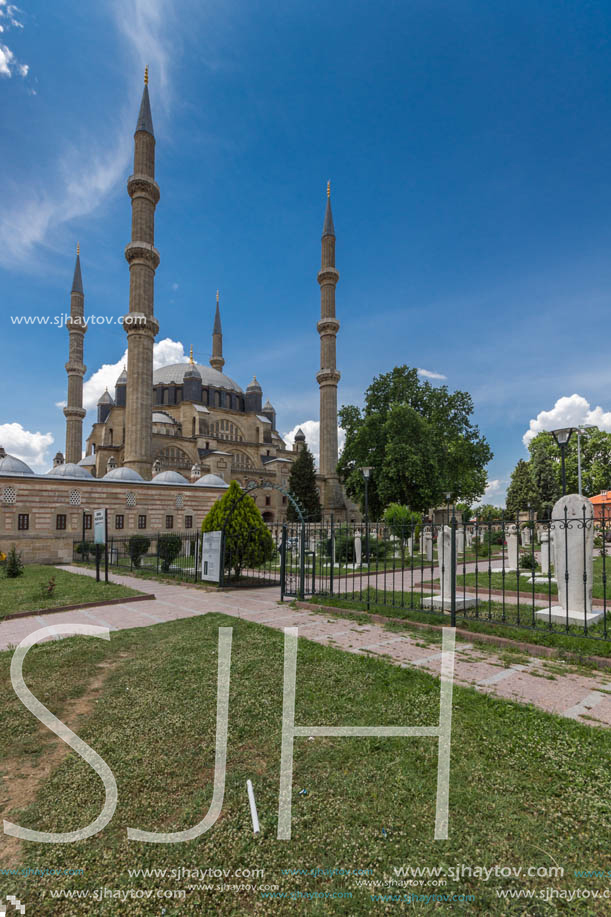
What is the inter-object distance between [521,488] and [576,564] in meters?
44.6

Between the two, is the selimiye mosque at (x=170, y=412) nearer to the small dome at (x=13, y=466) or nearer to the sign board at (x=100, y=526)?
the small dome at (x=13, y=466)

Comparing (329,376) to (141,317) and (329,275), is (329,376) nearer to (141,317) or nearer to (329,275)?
(329,275)

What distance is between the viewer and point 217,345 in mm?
65375

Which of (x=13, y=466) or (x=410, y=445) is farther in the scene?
(x=410, y=445)

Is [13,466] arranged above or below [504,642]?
above

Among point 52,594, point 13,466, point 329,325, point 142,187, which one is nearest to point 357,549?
point 52,594

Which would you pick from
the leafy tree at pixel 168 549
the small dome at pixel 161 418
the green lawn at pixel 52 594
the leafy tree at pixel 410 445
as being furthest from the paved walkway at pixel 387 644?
the small dome at pixel 161 418

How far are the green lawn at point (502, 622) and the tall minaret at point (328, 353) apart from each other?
3602cm

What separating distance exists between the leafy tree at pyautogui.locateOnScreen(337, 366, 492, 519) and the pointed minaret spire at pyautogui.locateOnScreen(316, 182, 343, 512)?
948 cm

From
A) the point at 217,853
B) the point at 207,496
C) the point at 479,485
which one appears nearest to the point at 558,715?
the point at 217,853

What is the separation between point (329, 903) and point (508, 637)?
5.00 metres

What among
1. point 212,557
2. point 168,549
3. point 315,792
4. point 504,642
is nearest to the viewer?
point 315,792

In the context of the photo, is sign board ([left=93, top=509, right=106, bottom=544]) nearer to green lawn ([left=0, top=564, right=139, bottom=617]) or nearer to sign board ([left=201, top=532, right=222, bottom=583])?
green lawn ([left=0, top=564, right=139, bottom=617])

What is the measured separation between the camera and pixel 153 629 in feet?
23.5
